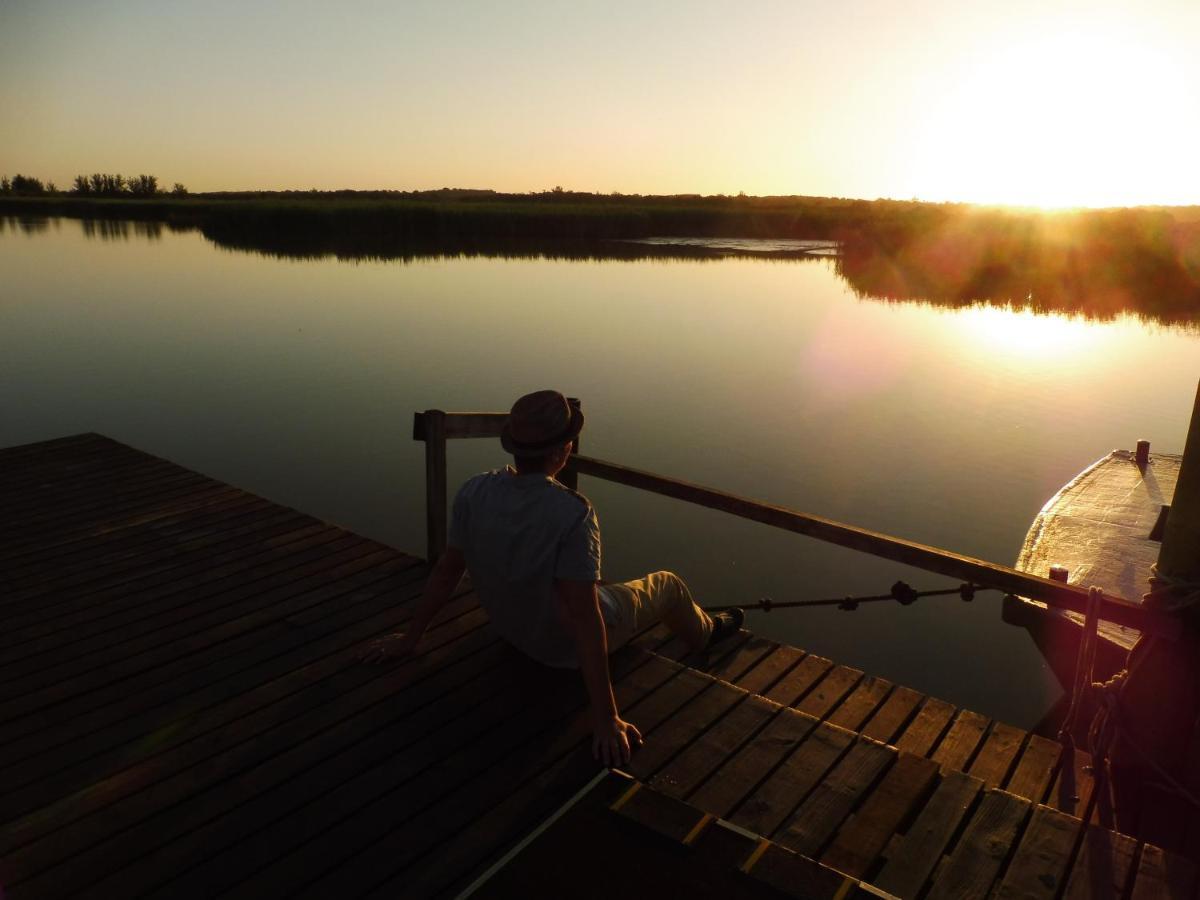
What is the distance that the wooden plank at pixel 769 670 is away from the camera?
4250mm

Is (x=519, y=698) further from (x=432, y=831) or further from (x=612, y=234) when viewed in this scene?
(x=612, y=234)

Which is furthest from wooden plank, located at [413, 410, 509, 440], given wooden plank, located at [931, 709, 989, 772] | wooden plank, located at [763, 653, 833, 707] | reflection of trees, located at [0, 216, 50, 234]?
reflection of trees, located at [0, 216, 50, 234]

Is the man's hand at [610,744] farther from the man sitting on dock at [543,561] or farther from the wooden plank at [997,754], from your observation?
the wooden plank at [997,754]

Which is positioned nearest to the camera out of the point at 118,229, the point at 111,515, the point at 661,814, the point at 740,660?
the point at 661,814

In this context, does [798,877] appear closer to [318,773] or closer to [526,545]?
[526,545]

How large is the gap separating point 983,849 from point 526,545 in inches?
71.9

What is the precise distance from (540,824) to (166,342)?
19377mm

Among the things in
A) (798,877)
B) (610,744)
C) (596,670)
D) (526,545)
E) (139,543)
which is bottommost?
(139,543)

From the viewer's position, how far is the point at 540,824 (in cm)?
285

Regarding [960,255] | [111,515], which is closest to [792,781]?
[111,515]

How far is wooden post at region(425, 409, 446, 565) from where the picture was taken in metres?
5.28

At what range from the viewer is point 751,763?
320 centimetres

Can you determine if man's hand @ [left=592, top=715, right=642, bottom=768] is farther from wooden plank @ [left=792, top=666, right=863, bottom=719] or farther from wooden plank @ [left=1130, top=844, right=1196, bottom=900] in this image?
wooden plank @ [left=1130, top=844, right=1196, bottom=900]

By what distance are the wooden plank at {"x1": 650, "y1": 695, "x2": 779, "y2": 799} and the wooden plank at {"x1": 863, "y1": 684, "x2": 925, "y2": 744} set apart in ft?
2.06
